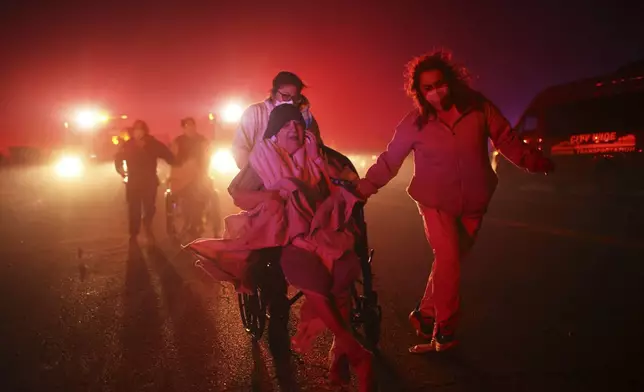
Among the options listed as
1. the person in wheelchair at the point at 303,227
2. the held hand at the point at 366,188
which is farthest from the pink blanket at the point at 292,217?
the held hand at the point at 366,188

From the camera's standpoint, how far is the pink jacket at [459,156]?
4332mm

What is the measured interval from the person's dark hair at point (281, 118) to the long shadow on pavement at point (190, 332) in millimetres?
1709

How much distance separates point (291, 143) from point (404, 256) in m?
4.93

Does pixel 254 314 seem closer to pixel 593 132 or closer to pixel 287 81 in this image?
pixel 287 81

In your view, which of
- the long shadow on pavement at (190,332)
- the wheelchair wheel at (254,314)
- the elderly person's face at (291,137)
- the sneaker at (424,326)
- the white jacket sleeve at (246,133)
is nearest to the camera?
the elderly person's face at (291,137)

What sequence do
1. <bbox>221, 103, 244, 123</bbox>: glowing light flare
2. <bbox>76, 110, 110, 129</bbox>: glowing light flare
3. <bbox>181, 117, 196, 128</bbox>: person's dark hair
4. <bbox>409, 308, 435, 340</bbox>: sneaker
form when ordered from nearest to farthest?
<bbox>409, 308, 435, 340</bbox>: sneaker → <bbox>181, 117, 196, 128</bbox>: person's dark hair → <bbox>221, 103, 244, 123</bbox>: glowing light flare → <bbox>76, 110, 110, 129</bbox>: glowing light flare

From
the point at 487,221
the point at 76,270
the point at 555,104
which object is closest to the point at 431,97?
the point at 76,270

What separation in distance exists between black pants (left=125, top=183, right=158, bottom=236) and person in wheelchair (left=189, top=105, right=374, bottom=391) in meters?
5.66

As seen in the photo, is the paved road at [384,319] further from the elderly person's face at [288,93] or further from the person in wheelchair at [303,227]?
the elderly person's face at [288,93]

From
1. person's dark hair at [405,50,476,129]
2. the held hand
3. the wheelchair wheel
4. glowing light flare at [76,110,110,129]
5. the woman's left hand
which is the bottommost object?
the wheelchair wheel

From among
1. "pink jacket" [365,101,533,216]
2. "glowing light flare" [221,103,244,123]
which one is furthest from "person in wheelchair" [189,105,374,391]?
"glowing light flare" [221,103,244,123]

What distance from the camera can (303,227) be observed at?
3.71 m

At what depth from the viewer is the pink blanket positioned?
145 inches

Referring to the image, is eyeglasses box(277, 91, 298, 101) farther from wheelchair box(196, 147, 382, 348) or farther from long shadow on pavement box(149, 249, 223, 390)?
long shadow on pavement box(149, 249, 223, 390)
